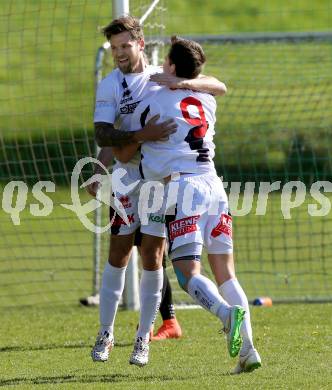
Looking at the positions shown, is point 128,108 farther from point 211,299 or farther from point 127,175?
point 211,299

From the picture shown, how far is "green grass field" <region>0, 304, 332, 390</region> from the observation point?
6.09 meters

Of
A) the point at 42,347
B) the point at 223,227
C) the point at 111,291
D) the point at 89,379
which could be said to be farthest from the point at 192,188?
the point at 42,347

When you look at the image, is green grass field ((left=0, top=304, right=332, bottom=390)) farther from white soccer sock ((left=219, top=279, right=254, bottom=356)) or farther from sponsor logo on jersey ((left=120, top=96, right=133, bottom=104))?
sponsor logo on jersey ((left=120, top=96, right=133, bottom=104))

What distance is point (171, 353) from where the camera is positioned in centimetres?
728

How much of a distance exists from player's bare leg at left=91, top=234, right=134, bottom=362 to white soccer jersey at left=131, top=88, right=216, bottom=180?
638 mm

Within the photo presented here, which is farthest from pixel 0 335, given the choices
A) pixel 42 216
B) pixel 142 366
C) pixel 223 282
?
pixel 42 216

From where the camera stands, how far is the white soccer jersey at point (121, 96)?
21.6 ft

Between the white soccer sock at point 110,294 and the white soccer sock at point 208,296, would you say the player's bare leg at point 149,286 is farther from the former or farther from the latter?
the white soccer sock at point 208,296

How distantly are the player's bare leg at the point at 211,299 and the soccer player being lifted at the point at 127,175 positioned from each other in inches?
18.8

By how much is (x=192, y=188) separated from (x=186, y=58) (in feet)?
2.47

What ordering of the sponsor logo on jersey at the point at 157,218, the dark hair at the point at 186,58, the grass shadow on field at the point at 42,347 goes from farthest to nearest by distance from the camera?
the grass shadow on field at the point at 42,347 < the sponsor logo on jersey at the point at 157,218 < the dark hair at the point at 186,58

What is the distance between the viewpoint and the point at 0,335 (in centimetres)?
845

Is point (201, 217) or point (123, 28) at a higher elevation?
point (123, 28)

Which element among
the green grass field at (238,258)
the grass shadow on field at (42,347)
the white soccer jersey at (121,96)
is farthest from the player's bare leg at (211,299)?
the green grass field at (238,258)
